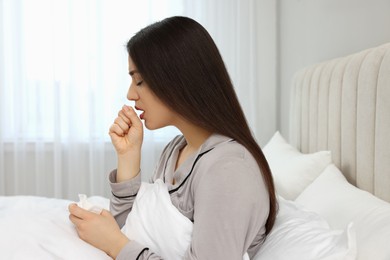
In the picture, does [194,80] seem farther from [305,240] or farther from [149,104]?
[305,240]

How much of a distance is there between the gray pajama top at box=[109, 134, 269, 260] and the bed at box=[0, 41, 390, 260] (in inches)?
4.5

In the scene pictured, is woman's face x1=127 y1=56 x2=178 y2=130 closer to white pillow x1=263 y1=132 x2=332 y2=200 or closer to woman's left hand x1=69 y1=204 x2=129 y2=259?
woman's left hand x1=69 y1=204 x2=129 y2=259

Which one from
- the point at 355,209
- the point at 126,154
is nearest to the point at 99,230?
the point at 126,154

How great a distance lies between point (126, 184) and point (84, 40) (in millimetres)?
2285

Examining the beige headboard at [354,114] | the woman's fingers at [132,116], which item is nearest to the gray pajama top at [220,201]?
the woman's fingers at [132,116]

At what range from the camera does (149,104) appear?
4.04 ft

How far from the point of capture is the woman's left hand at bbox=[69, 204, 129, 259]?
1.16 meters

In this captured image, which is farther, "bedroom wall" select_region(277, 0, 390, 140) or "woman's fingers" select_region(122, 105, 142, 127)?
"bedroom wall" select_region(277, 0, 390, 140)

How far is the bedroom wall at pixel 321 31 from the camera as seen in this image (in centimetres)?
172

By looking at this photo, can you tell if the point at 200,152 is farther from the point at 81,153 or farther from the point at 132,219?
the point at 81,153

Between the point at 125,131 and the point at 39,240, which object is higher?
the point at 125,131

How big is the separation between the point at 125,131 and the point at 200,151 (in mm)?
270

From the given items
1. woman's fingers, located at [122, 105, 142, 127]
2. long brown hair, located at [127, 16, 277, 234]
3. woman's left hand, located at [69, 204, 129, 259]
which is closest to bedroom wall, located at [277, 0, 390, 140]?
long brown hair, located at [127, 16, 277, 234]

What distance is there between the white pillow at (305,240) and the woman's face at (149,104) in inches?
14.2
